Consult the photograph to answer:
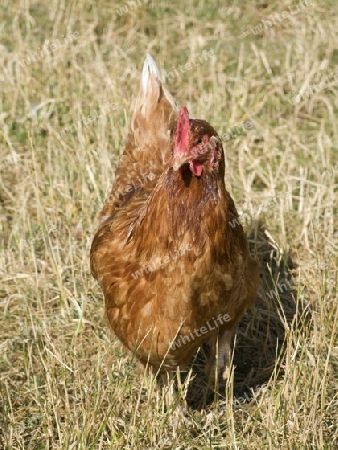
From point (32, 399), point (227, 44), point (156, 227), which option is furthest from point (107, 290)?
point (227, 44)

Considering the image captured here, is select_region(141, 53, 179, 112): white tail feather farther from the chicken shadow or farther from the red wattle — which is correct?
the red wattle

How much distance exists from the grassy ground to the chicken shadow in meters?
0.01

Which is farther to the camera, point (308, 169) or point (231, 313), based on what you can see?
point (308, 169)

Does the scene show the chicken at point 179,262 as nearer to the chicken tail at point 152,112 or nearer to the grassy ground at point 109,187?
the grassy ground at point 109,187

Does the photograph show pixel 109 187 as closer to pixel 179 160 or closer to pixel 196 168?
pixel 196 168

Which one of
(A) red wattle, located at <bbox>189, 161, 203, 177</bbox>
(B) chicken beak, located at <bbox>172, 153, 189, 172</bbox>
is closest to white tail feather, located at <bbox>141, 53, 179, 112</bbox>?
(A) red wattle, located at <bbox>189, 161, 203, 177</bbox>

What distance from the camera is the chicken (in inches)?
128

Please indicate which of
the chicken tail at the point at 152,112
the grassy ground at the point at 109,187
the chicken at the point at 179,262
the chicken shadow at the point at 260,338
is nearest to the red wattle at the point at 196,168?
the chicken at the point at 179,262

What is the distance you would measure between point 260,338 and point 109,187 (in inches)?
63.0

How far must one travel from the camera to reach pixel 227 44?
692 cm

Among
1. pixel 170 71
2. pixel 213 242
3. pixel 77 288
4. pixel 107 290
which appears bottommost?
pixel 77 288

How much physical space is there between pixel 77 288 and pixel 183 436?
143 cm

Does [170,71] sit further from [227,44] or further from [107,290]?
[107,290]

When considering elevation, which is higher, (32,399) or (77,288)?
(77,288)
